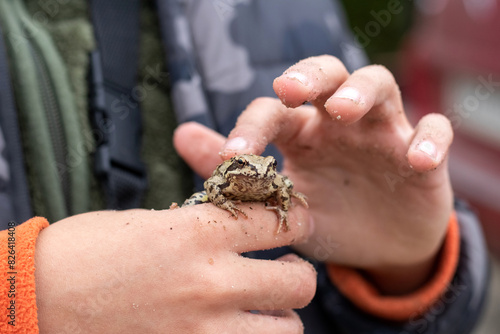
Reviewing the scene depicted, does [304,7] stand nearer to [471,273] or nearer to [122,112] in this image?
[122,112]

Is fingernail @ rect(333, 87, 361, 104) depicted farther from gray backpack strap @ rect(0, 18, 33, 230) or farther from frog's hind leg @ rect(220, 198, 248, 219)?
gray backpack strap @ rect(0, 18, 33, 230)

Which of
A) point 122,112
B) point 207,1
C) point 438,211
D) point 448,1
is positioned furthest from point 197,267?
point 448,1

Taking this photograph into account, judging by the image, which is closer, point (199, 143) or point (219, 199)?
point (219, 199)

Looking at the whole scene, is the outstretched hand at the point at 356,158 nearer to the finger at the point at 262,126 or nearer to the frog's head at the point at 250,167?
the finger at the point at 262,126

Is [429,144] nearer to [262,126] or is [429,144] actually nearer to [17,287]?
[262,126]

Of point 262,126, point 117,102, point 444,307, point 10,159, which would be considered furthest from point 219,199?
point 444,307

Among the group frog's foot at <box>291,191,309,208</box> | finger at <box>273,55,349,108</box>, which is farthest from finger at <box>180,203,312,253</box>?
finger at <box>273,55,349,108</box>

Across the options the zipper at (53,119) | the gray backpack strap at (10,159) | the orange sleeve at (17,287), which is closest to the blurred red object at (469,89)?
the zipper at (53,119)
